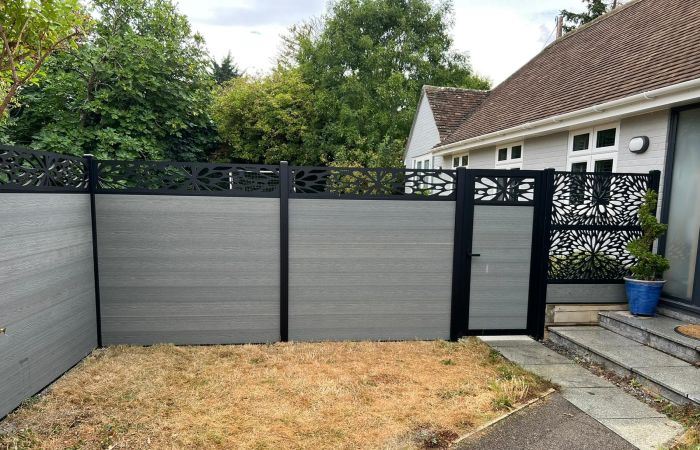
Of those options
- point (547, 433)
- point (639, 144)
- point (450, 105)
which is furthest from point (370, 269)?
point (450, 105)

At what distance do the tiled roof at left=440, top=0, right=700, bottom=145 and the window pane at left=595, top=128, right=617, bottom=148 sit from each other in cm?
49

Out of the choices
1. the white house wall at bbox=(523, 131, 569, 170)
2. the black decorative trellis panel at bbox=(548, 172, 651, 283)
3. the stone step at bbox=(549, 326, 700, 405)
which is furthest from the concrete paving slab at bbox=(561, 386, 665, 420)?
the white house wall at bbox=(523, 131, 569, 170)

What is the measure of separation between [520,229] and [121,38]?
10.2 metres

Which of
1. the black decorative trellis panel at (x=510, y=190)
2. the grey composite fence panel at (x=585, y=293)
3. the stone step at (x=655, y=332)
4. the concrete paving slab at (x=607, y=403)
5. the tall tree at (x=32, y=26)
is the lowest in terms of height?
the concrete paving slab at (x=607, y=403)

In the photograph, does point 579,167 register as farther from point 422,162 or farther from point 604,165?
point 422,162

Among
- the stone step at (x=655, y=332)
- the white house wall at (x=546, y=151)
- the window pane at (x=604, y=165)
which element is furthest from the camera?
the white house wall at (x=546, y=151)

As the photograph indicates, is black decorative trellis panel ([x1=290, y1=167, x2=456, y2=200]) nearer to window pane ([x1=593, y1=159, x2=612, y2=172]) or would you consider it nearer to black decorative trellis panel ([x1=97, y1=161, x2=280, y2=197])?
black decorative trellis panel ([x1=97, y1=161, x2=280, y2=197])

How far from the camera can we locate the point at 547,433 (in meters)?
2.88

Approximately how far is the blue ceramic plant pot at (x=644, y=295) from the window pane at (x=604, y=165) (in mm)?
2161

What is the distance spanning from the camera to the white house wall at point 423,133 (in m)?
14.0

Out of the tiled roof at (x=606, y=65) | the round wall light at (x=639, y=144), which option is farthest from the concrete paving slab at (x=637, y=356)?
the tiled roof at (x=606, y=65)

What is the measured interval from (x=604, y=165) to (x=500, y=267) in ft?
9.57

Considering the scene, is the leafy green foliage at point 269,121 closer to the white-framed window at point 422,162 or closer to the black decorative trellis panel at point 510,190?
the white-framed window at point 422,162

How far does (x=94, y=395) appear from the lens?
3283mm
